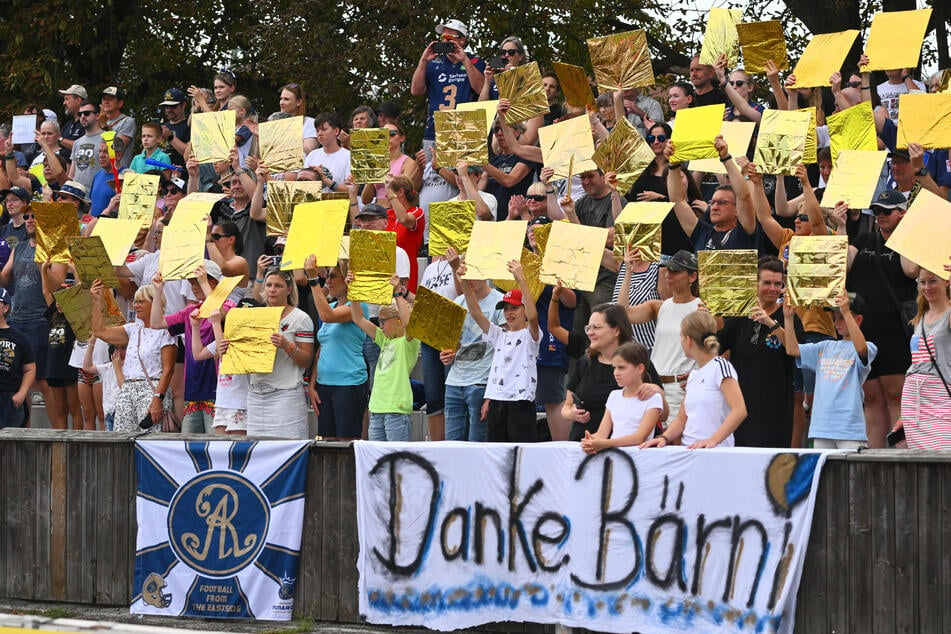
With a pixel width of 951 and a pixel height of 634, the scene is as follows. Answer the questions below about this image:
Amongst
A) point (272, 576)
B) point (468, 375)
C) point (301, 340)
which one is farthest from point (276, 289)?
point (272, 576)

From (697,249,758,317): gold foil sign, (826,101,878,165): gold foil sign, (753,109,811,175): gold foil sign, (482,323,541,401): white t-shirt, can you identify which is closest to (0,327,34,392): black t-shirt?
(482,323,541,401): white t-shirt

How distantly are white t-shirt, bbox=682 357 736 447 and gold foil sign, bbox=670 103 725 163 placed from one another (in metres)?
2.76

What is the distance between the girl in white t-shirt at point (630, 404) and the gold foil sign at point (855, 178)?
2.26m

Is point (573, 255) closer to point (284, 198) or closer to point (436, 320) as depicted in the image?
point (436, 320)

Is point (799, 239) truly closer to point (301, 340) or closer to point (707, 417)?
point (707, 417)

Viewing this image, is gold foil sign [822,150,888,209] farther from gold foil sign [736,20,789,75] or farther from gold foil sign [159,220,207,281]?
gold foil sign [159,220,207,281]

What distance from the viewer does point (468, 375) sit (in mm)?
10703

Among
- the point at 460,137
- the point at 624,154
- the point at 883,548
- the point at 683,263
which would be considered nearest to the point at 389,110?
the point at 460,137

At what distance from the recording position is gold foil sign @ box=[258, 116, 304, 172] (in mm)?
12453

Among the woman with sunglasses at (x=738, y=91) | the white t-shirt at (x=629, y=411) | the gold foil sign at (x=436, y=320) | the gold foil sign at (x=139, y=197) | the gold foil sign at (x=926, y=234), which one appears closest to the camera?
the white t-shirt at (x=629, y=411)

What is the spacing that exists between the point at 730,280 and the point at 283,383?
142 inches

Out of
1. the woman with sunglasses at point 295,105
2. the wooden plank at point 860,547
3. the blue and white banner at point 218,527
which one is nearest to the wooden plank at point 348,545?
the blue and white banner at point 218,527

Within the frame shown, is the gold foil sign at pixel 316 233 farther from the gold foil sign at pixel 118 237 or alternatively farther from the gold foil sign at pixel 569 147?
the gold foil sign at pixel 118 237

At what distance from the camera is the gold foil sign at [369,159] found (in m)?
12.2
